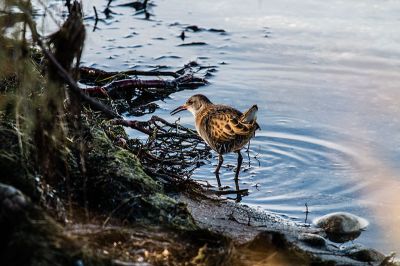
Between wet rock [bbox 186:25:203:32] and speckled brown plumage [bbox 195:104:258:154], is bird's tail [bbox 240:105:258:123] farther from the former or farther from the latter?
wet rock [bbox 186:25:203:32]

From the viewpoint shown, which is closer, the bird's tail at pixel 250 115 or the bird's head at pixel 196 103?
the bird's tail at pixel 250 115

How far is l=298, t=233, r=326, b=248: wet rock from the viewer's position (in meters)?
5.89

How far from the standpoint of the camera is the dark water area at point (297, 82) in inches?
294

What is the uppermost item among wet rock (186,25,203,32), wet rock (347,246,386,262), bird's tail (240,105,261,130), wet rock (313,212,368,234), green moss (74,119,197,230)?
green moss (74,119,197,230)

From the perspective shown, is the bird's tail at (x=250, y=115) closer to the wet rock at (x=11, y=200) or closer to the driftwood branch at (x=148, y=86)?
the driftwood branch at (x=148, y=86)

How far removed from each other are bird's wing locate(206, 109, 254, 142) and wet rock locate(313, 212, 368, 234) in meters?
1.51

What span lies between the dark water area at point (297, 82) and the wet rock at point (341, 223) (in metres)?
0.10

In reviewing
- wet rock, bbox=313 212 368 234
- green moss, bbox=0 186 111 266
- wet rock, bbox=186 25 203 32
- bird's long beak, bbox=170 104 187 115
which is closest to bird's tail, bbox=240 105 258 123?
bird's long beak, bbox=170 104 187 115

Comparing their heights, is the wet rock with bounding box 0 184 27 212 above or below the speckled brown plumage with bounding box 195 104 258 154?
above

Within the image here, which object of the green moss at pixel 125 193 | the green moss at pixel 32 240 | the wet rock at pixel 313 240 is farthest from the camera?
the wet rock at pixel 313 240

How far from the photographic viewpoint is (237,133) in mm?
7934

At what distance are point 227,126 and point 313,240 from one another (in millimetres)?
2358

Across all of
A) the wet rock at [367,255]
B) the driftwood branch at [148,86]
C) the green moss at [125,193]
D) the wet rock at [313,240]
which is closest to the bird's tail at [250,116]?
the driftwood branch at [148,86]

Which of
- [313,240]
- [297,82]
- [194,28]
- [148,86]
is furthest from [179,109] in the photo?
[313,240]
